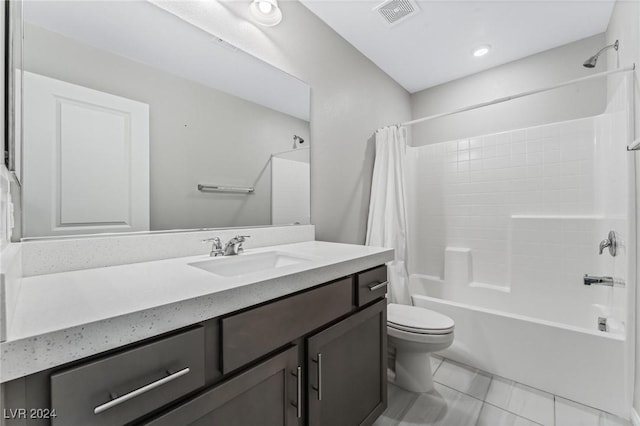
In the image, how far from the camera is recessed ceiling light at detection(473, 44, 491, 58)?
89.4 inches

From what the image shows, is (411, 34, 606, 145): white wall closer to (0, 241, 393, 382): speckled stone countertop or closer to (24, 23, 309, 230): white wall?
(24, 23, 309, 230): white wall

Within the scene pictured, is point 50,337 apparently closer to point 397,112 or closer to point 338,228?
point 338,228

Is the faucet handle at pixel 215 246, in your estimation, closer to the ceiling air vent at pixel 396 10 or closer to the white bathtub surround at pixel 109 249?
the white bathtub surround at pixel 109 249

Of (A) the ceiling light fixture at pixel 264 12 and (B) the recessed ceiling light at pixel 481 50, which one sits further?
(B) the recessed ceiling light at pixel 481 50

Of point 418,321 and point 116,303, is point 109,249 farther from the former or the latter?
point 418,321

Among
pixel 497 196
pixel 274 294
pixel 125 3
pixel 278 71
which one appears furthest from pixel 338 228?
pixel 125 3

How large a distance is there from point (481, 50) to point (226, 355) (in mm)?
2820

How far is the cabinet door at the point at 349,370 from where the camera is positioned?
959 millimetres

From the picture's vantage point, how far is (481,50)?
91.0 inches

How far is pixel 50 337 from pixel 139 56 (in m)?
1.12

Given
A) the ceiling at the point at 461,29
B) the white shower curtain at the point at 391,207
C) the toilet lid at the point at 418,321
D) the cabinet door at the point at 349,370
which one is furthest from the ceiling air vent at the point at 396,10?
the toilet lid at the point at 418,321

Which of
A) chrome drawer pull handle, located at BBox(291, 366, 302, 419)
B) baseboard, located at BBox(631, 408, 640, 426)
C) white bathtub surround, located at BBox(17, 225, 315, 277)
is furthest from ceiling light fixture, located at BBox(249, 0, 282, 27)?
baseboard, located at BBox(631, 408, 640, 426)

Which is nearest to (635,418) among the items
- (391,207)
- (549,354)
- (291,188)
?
(549,354)

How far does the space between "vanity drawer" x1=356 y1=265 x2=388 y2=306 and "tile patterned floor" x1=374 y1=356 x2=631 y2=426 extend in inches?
28.6
